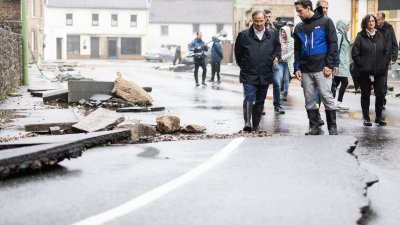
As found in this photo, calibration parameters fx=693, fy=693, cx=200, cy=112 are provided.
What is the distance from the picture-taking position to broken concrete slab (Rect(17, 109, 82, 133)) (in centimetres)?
981

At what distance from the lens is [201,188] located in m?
5.42

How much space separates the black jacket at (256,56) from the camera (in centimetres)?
993

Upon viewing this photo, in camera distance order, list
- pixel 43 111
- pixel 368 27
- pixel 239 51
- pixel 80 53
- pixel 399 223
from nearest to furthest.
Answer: pixel 399 223 → pixel 239 51 → pixel 368 27 → pixel 43 111 → pixel 80 53

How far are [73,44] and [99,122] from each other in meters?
80.9

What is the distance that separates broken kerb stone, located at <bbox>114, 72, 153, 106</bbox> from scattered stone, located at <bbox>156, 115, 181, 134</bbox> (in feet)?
14.3

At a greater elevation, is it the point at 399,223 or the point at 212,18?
the point at 212,18

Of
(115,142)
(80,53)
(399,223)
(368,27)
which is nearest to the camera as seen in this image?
(399,223)

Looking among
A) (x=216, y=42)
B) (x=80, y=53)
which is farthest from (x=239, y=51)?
(x=80, y=53)

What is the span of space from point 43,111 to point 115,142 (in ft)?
15.6

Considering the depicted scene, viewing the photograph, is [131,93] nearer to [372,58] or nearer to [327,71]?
[372,58]

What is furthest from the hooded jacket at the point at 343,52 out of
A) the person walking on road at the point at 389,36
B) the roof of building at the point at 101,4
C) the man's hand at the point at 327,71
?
the roof of building at the point at 101,4

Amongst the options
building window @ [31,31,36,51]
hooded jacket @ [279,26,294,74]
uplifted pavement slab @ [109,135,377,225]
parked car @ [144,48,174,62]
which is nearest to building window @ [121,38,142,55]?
parked car @ [144,48,174,62]

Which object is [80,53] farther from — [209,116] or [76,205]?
[76,205]

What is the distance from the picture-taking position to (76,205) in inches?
194
